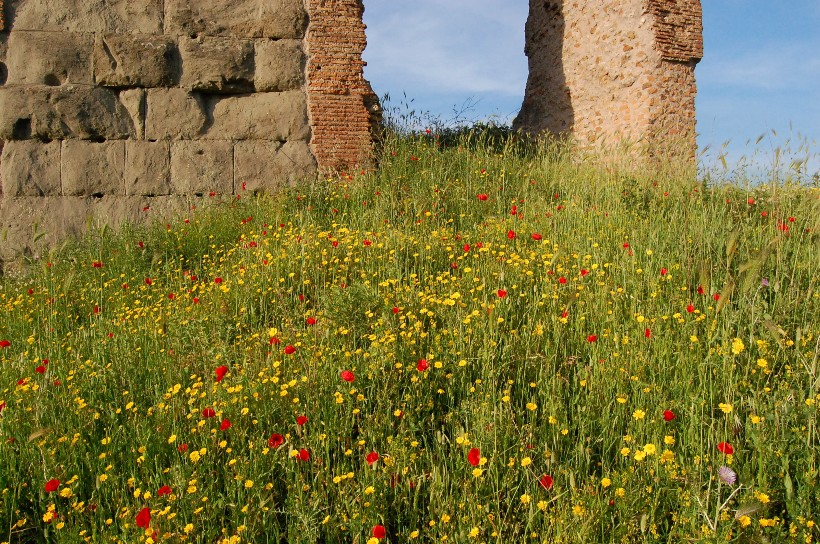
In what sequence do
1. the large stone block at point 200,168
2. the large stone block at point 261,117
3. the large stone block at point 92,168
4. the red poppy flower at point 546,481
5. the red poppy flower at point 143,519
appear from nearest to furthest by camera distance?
the red poppy flower at point 143,519 < the red poppy flower at point 546,481 < the large stone block at point 92,168 < the large stone block at point 200,168 < the large stone block at point 261,117

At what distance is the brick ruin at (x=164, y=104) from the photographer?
7.44 metres

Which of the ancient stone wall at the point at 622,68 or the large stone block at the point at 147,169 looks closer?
the large stone block at the point at 147,169

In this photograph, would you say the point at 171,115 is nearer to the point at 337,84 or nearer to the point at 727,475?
the point at 337,84

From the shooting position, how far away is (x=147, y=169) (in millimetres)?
7578

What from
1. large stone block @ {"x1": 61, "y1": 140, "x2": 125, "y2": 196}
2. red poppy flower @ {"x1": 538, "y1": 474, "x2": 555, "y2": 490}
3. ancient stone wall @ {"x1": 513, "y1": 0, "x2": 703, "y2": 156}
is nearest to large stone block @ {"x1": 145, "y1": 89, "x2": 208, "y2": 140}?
large stone block @ {"x1": 61, "y1": 140, "x2": 125, "y2": 196}

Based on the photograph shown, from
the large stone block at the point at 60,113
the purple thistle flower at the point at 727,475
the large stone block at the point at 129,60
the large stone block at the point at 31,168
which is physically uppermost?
the large stone block at the point at 129,60

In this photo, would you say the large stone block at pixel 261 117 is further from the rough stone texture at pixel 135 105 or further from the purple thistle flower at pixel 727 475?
the purple thistle flower at pixel 727 475

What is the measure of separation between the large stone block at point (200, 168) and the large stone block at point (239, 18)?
136cm

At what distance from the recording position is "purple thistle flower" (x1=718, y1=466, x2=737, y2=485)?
7.34ft

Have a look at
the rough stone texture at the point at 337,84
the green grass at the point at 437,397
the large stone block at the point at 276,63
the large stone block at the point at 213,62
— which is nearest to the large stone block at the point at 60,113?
the large stone block at the point at 213,62

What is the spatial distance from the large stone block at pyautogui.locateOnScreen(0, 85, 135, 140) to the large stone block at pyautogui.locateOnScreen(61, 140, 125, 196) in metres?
0.12

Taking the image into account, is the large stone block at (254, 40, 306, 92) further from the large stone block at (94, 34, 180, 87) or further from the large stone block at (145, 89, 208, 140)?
the large stone block at (94, 34, 180, 87)

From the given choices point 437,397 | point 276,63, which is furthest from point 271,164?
point 437,397

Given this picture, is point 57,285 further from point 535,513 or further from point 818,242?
point 818,242
